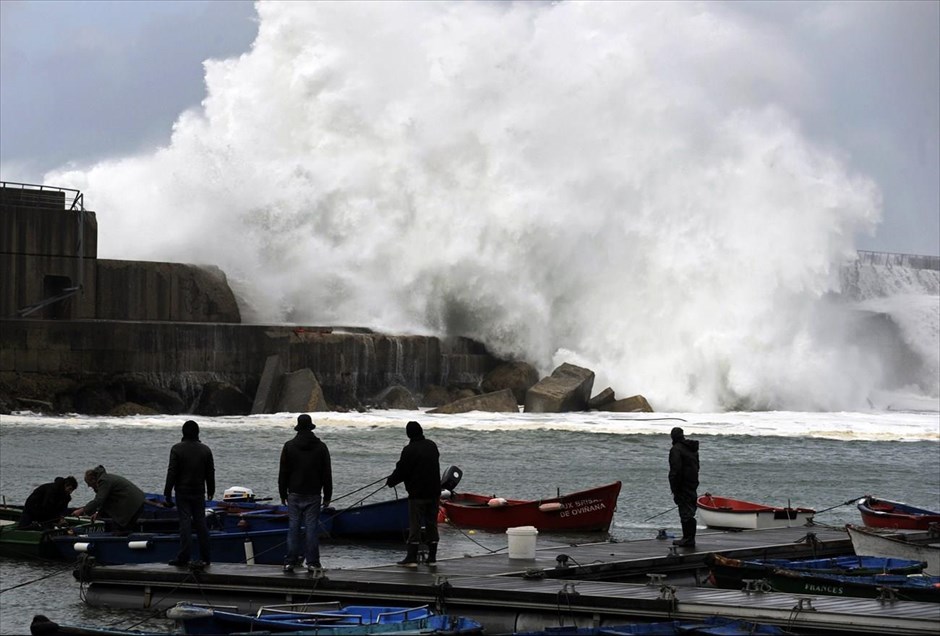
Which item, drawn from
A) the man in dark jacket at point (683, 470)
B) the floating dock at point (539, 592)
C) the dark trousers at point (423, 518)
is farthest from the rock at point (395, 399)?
the dark trousers at point (423, 518)

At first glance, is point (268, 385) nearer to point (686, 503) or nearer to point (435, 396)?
point (435, 396)

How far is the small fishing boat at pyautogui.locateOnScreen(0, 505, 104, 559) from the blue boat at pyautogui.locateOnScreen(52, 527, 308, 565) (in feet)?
1.64

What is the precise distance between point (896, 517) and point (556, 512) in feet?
15.8

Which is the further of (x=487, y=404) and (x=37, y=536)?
(x=487, y=404)

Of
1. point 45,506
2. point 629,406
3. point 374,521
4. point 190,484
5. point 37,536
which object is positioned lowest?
point 37,536

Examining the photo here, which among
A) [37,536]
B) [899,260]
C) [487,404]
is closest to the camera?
[37,536]

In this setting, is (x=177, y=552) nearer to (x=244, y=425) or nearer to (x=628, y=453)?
(x=628, y=453)

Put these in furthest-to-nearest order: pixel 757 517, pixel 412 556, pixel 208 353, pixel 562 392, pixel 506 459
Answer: pixel 562 392
pixel 208 353
pixel 506 459
pixel 757 517
pixel 412 556

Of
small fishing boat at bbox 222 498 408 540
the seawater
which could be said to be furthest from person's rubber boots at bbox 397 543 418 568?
small fishing boat at bbox 222 498 408 540

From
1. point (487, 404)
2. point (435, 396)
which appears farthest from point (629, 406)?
point (435, 396)

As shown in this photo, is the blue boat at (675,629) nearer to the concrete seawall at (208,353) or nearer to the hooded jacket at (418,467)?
the hooded jacket at (418,467)

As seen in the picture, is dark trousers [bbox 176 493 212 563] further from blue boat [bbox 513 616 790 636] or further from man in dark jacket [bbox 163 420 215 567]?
blue boat [bbox 513 616 790 636]

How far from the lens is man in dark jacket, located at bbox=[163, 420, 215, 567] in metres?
14.9

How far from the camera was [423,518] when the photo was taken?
615 inches
